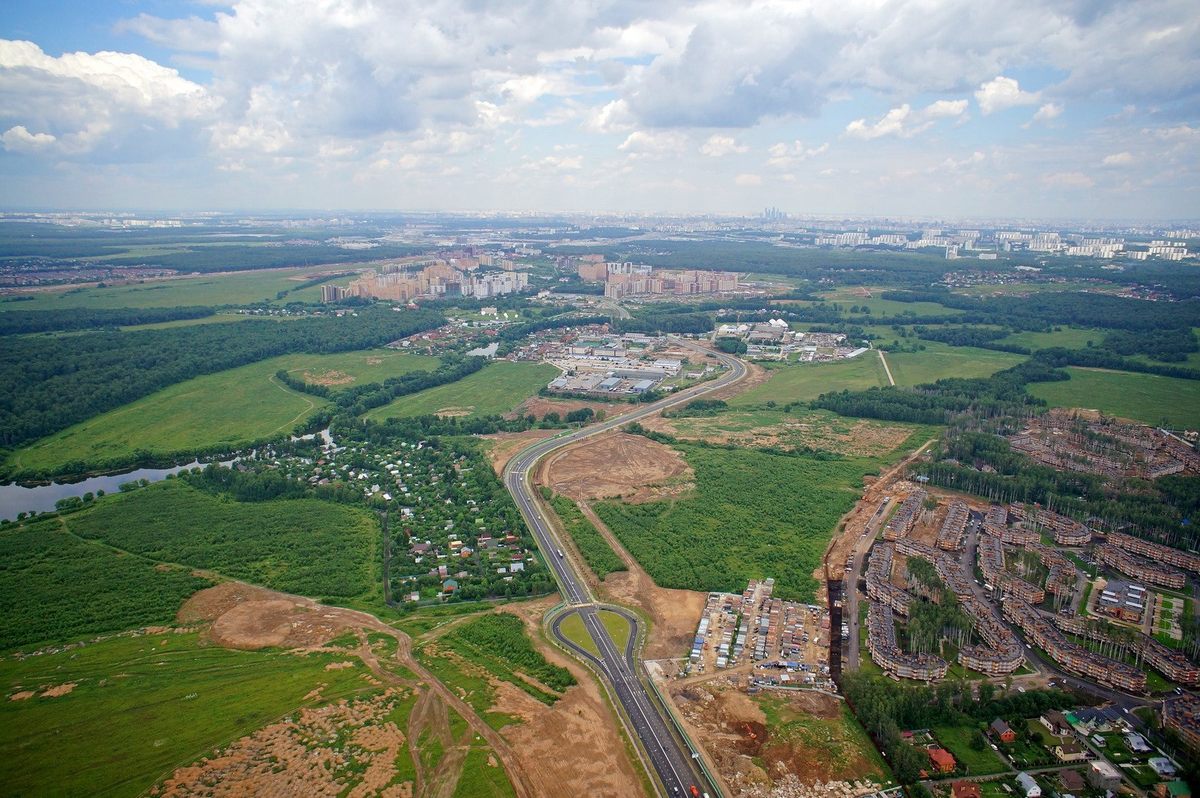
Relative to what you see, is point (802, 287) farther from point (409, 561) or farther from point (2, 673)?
point (2, 673)

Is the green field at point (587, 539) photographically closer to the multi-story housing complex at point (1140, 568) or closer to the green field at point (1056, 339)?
the multi-story housing complex at point (1140, 568)

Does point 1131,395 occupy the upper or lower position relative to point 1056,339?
lower

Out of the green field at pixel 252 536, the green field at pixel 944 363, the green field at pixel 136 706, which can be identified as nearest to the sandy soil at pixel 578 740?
the green field at pixel 136 706

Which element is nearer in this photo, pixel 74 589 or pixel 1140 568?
pixel 74 589

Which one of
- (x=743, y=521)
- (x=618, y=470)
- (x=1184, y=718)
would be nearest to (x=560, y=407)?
(x=618, y=470)

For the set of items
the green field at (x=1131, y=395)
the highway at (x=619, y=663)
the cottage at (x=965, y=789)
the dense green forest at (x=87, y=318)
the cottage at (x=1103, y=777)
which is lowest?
the highway at (x=619, y=663)

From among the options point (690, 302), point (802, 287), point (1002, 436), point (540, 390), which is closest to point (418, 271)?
point (690, 302)

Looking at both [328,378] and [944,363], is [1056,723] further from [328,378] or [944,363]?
[328,378]

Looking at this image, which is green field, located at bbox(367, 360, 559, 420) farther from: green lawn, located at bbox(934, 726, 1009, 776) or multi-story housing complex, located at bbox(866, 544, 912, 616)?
green lawn, located at bbox(934, 726, 1009, 776)
